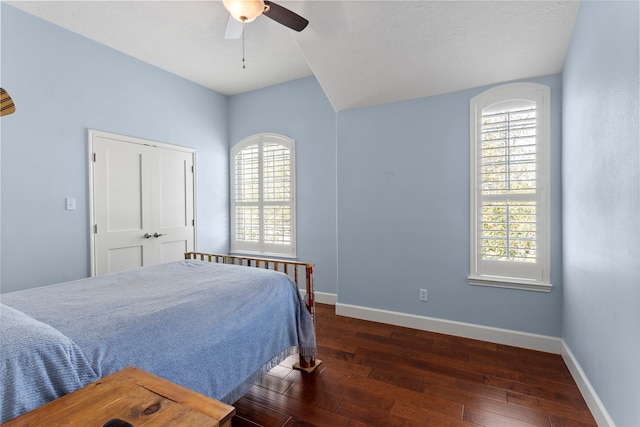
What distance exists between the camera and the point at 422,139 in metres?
3.05

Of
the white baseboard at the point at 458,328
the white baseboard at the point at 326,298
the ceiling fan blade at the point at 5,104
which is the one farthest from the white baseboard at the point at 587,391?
the ceiling fan blade at the point at 5,104

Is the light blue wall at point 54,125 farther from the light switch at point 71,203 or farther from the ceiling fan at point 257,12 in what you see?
the ceiling fan at point 257,12

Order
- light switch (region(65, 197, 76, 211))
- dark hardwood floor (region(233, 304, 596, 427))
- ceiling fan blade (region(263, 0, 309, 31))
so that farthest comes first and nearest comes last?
light switch (region(65, 197, 76, 211)), ceiling fan blade (region(263, 0, 309, 31)), dark hardwood floor (region(233, 304, 596, 427))

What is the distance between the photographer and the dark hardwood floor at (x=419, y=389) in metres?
1.78

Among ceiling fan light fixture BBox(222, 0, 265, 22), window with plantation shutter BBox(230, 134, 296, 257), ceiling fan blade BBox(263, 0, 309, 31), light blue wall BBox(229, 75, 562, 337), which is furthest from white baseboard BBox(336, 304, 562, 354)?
ceiling fan light fixture BBox(222, 0, 265, 22)

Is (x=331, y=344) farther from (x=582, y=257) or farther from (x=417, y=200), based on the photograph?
(x=582, y=257)

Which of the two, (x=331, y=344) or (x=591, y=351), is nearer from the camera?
(x=591, y=351)

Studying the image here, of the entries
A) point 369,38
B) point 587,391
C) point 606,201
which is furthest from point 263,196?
point 587,391

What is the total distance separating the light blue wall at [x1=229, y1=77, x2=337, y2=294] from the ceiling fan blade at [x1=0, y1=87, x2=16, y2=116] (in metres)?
2.65

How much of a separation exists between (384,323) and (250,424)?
187 centimetres

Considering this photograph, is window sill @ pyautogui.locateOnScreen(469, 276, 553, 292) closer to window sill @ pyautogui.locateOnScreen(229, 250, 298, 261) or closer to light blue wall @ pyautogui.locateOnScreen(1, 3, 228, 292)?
window sill @ pyautogui.locateOnScreen(229, 250, 298, 261)

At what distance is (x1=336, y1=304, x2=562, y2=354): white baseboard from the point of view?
257cm

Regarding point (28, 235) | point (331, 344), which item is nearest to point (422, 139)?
point (331, 344)

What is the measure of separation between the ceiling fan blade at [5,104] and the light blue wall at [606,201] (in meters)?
3.90
